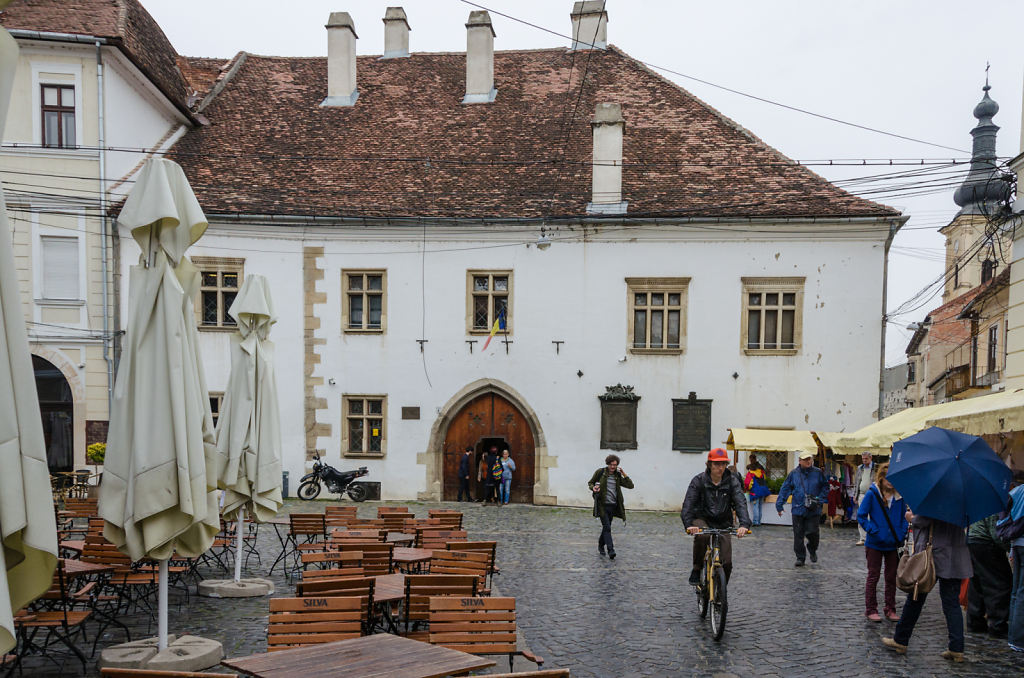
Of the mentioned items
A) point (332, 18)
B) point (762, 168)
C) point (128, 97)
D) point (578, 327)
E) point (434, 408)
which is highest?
point (332, 18)

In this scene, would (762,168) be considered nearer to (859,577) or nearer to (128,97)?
(859,577)

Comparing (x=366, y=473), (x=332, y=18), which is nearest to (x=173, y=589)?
(x=366, y=473)

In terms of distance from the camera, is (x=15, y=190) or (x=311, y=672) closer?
(x=311, y=672)

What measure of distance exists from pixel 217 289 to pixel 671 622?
17004 mm

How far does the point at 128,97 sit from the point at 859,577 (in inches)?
828

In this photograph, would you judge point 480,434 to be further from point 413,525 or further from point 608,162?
point 413,525

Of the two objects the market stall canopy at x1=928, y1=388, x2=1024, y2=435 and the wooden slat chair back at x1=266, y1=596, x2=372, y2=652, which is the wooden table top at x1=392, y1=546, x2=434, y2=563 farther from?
the market stall canopy at x1=928, y1=388, x2=1024, y2=435

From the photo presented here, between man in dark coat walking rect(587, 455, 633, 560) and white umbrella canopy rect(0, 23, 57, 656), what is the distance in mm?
10384

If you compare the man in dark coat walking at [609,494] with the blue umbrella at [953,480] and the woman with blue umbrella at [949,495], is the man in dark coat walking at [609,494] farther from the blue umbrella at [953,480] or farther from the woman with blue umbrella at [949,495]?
the blue umbrella at [953,480]

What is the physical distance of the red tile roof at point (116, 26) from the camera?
68.7ft

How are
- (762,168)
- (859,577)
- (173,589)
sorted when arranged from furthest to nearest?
(762,168) < (859,577) < (173,589)

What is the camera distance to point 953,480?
23.8 ft

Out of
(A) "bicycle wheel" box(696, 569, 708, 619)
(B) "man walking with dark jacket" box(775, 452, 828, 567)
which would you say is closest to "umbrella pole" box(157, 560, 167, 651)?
(A) "bicycle wheel" box(696, 569, 708, 619)

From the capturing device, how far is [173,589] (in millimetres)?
10086
